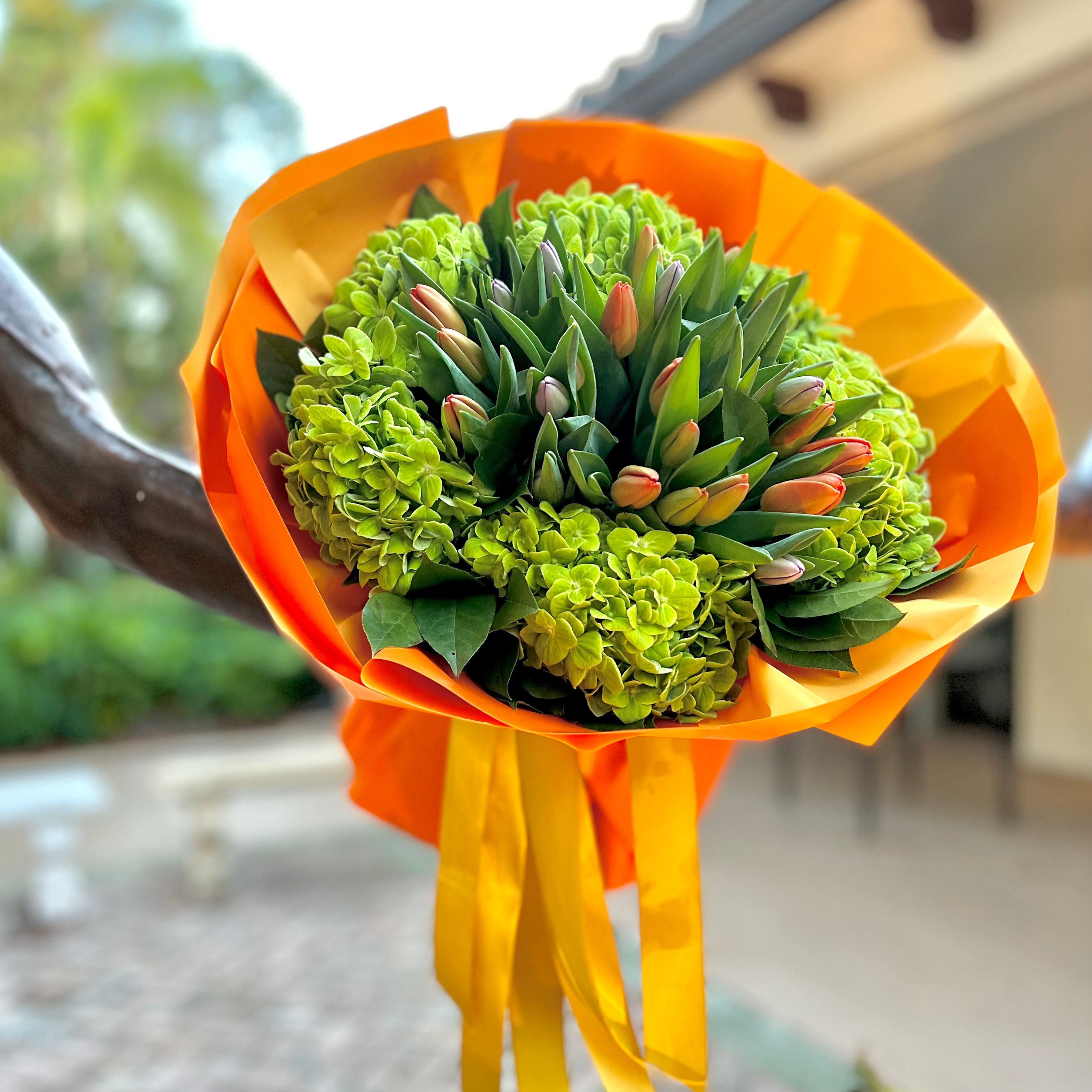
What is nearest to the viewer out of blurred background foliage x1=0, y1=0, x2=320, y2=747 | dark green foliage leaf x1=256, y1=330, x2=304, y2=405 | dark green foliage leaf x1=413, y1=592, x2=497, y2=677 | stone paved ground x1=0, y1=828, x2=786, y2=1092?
dark green foliage leaf x1=413, y1=592, x2=497, y2=677

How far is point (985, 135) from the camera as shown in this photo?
11.9 ft

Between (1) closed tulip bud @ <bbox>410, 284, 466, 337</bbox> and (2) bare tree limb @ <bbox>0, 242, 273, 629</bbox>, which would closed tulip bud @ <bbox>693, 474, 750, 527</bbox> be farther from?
(2) bare tree limb @ <bbox>0, 242, 273, 629</bbox>

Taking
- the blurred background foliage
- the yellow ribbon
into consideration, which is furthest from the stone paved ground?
the yellow ribbon

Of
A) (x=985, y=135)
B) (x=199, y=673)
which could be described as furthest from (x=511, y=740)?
(x=199, y=673)

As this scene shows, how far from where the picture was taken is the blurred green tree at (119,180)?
28.0 ft

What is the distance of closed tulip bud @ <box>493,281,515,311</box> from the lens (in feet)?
1.67

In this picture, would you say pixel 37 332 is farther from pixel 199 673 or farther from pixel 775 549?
pixel 199 673

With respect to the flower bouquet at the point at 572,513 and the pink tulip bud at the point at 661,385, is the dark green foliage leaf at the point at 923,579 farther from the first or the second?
the pink tulip bud at the point at 661,385

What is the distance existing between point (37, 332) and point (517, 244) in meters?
0.33

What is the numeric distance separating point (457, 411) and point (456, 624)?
3.9 inches

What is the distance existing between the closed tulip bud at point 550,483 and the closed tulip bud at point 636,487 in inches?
1.0

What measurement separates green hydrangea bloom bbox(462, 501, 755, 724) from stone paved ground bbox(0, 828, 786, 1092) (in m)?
2.95

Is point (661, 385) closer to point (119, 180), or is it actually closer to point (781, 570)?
point (781, 570)

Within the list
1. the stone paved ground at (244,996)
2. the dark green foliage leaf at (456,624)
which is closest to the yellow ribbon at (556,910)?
the dark green foliage leaf at (456,624)
